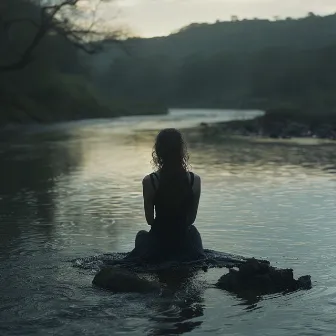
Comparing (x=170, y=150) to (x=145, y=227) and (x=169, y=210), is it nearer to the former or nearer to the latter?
(x=169, y=210)

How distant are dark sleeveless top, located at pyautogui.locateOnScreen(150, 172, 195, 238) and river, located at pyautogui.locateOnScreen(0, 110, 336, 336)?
482 mm

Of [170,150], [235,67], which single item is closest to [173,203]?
[170,150]

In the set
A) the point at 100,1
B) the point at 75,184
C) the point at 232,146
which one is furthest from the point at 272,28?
the point at 75,184

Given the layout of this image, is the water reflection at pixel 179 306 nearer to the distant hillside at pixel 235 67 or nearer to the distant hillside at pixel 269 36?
the distant hillside at pixel 235 67

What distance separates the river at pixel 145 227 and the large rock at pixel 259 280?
0.14 meters

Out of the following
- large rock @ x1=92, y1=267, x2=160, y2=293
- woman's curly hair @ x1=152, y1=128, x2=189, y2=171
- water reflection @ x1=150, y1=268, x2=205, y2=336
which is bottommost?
water reflection @ x1=150, y1=268, x2=205, y2=336

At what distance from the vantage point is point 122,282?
6512 mm

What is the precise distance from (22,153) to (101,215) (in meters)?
13.9

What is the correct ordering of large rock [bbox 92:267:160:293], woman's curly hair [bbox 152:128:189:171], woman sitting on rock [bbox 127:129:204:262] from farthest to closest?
woman sitting on rock [bbox 127:129:204:262]
woman's curly hair [bbox 152:128:189:171]
large rock [bbox 92:267:160:293]

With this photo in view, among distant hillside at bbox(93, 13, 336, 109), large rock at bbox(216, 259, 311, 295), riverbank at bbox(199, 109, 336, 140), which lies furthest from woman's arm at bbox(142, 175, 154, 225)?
distant hillside at bbox(93, 13, 336, 109)

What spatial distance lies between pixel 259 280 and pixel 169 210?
1179 millimetres

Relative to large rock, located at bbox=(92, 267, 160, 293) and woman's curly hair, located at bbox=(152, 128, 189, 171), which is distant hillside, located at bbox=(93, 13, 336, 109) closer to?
woman's curly hair, located at bbox=(152, 128, 189, 171)

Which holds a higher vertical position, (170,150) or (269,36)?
(269,36)

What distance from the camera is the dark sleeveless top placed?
7.27 meters
